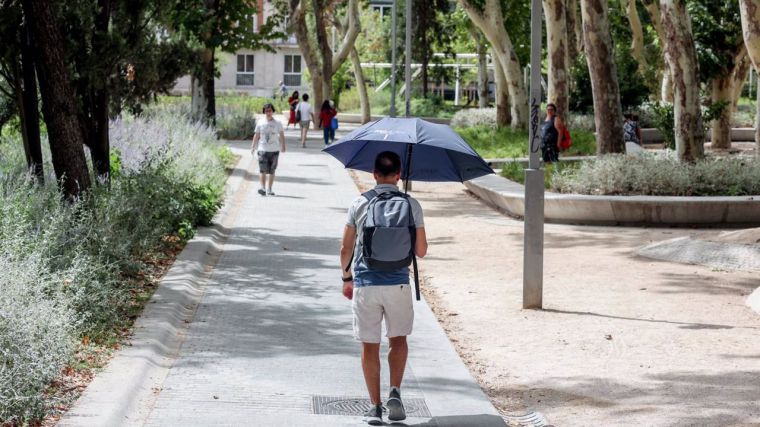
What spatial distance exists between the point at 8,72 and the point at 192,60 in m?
3.67

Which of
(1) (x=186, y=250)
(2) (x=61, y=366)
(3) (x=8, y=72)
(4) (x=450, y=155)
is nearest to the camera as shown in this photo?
(2) (x=61, y=366)

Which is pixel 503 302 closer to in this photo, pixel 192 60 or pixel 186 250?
pixel 186 250

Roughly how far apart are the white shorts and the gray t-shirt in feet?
0.11

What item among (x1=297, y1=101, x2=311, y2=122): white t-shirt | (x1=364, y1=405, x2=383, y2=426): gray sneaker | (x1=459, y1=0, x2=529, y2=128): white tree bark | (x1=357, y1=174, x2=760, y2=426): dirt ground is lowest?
(x1=357, y1=174, x2=760, y2=426): dirt ground

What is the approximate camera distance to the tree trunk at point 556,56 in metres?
30.0

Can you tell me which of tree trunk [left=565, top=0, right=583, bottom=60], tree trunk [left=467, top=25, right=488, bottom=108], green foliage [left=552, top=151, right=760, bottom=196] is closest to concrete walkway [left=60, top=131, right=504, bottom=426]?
green foliage [left=552, top=151, right=760, bottom=196]

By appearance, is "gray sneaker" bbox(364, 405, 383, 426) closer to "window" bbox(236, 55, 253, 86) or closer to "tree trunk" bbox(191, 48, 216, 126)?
"tree trunk" bbox(191, 48, 216, 126)

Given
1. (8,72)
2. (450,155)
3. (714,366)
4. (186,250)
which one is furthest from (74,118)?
(714,366)

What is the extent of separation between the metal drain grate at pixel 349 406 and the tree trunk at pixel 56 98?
555cm

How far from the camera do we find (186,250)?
1351 cm

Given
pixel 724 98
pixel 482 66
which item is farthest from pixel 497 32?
pixel 482 66

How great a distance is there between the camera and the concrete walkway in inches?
279

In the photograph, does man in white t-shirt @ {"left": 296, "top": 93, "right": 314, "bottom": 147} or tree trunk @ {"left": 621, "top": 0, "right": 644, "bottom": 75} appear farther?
tree trunk @ {"left": 621, "top": 0, "right": 644, "bottom": 75}

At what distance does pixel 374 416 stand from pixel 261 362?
161cm
